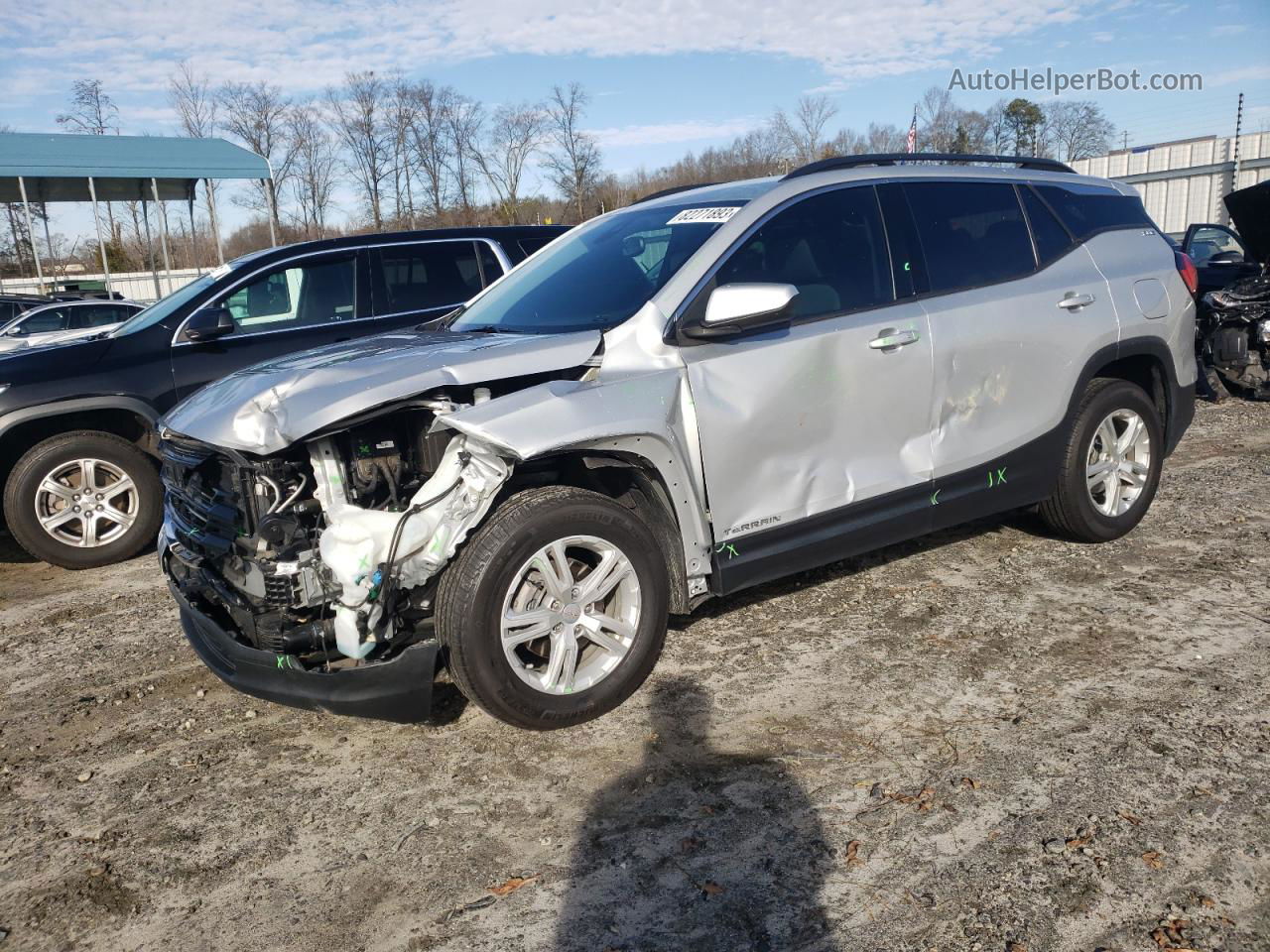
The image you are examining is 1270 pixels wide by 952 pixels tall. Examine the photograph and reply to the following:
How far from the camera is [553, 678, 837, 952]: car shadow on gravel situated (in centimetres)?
245

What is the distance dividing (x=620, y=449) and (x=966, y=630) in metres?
1.87

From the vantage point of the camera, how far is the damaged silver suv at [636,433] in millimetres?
3227

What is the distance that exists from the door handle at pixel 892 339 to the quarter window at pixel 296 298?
156 inches

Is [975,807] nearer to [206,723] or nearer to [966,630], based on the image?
[966,630]

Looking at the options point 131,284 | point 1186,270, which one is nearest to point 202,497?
point 1186,270

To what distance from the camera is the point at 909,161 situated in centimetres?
458

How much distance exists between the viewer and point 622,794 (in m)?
3.11

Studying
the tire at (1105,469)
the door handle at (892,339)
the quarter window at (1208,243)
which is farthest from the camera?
the quarter window at (1208,243)

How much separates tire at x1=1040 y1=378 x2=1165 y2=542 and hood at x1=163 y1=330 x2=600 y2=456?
273cm

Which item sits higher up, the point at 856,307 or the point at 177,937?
the point at 856,307

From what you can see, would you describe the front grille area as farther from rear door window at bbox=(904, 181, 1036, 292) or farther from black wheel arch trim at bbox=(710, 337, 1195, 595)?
rear door window at bbox=(904, 181, 1036, 292)

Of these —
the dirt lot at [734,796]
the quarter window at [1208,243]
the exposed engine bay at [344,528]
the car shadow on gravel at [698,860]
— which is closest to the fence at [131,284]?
the quarter window at [1208,243]

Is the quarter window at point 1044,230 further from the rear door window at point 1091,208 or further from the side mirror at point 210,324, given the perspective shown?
the side mirror at point 210,324

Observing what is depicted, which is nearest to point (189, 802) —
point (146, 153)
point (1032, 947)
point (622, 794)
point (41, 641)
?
point (622, 794)
